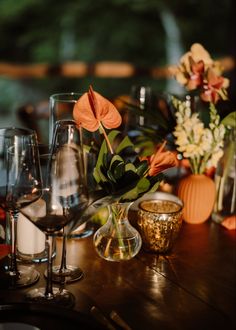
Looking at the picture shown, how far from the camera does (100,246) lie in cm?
108

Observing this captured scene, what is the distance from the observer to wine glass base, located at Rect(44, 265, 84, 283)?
98 centimetres

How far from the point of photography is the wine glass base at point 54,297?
0.89 metres

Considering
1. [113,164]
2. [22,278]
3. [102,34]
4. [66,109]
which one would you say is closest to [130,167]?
[113,164]

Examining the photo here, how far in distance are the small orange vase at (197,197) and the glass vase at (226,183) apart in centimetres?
4

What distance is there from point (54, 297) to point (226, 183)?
0.63 m

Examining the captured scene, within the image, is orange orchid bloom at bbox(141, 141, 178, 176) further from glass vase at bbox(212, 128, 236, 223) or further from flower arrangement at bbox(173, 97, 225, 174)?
glass vase at bbox(212, 128, 236, 223)

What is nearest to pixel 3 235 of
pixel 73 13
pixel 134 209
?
pixel 134 209

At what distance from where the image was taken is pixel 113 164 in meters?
1.00

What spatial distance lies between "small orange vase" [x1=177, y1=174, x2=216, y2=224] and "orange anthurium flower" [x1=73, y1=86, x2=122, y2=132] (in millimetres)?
363

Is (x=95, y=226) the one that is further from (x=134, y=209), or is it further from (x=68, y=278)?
(x=68, y=278)

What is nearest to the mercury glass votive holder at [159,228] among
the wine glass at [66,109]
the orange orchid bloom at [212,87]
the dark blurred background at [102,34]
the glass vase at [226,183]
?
the wine glass at [66,109]

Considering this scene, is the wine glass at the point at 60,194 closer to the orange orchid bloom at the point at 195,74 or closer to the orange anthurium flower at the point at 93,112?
the orange anthurium flower at the point at 93,112

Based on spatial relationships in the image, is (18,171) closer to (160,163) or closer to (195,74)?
(160,163)

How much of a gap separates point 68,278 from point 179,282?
0.69ft
